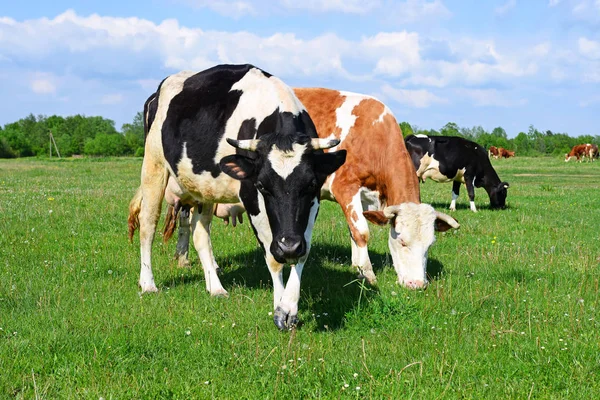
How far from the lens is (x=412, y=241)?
25.2 ft

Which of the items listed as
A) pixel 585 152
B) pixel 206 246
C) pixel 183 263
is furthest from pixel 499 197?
pixel 585 152

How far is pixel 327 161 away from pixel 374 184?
10.7 ft

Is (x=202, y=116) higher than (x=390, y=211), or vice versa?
(x=202, y=116)

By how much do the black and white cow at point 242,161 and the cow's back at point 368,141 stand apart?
6.68ft

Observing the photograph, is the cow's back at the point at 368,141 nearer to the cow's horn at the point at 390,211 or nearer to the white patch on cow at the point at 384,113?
the white patch on cow at the point at 384,113

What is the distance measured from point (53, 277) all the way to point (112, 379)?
3394 millimetres

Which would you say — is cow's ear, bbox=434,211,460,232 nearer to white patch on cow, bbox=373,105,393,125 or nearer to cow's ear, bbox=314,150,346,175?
white patch on cow, bbox=373,105,393,125

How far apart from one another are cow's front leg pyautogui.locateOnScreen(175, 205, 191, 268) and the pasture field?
161 mm

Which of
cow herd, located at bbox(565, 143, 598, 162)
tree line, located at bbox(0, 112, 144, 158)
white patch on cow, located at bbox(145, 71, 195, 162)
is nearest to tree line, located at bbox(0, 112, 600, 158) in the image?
tree line, located at bbox(0, 112, 144, 158)

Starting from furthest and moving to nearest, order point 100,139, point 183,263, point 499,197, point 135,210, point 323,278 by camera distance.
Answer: point 100,139 → point 499,197 → point 183,263 → point 135,210 → point 323,278

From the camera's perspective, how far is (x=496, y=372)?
468cm

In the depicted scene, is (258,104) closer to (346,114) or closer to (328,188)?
(328,188)

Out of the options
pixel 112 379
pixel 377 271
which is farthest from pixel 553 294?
pixel 112 379

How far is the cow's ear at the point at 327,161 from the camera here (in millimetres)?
5570
